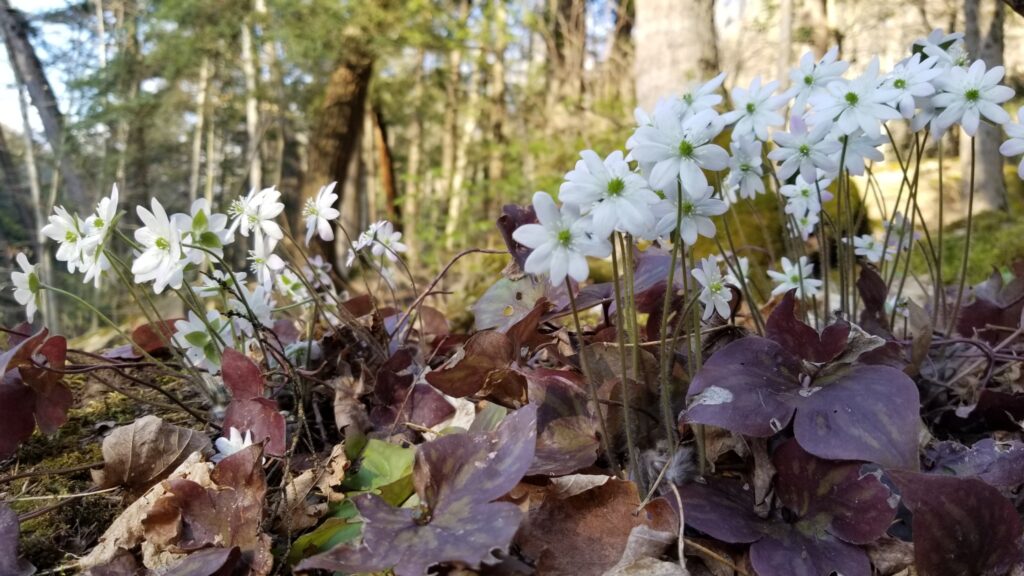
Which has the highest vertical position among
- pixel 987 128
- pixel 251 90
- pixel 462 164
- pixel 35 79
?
pixel 35 79

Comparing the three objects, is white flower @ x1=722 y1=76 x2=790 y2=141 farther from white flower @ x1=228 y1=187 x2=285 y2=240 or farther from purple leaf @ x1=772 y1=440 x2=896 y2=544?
white flower @ x1=228 y1=187 x2=285 y2=240

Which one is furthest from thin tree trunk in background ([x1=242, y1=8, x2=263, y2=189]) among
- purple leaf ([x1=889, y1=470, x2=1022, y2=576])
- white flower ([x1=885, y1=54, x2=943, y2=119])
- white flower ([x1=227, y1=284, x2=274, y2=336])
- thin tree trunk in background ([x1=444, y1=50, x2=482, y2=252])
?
purple leaf ([x1=889, y1=470, x2=1022, y2=576])

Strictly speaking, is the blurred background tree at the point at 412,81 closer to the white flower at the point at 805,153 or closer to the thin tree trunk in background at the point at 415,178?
the thin tree trunk in background at the point at 415,178

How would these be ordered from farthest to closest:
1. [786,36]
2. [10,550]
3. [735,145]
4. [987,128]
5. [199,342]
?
[786,36], [987,128], [199,342], [735,145], [10,550]

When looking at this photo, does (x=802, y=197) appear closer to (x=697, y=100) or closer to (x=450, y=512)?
(x=697, y=100)

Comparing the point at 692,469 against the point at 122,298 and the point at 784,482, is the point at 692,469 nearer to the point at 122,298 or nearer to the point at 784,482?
the point at 784,482

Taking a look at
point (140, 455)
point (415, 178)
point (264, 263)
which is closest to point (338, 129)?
point (415, 178)

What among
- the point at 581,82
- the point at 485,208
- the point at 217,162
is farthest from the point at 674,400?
the point at 217,162
